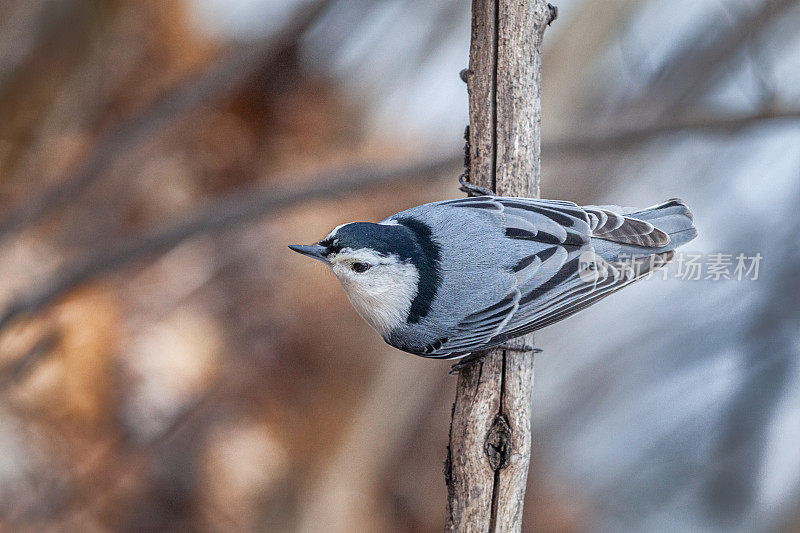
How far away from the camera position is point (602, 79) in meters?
2.07

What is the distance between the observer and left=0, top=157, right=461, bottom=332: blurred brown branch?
201 cm

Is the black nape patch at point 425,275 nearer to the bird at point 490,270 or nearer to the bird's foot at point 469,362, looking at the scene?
the bird at point 490,270

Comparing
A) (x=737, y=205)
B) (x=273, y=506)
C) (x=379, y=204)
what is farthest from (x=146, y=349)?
(x=737, y=205)

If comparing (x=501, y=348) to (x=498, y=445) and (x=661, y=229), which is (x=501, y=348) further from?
(x=661, y=229)

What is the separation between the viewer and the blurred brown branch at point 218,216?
79.0 inches

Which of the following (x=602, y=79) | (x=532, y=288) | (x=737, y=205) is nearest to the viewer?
(x=532, y=288)

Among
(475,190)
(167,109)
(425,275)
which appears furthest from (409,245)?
(167,109)

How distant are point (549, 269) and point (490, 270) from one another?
11 centimetres

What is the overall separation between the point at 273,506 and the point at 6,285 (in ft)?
3.93

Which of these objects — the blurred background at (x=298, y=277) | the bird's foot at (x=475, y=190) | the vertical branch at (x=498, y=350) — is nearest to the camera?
the vertical branch at (x=498, y=350)

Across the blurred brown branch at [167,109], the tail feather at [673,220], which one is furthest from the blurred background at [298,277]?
the tail feather at [673,220]

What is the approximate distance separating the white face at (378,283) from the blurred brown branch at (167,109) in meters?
1.41

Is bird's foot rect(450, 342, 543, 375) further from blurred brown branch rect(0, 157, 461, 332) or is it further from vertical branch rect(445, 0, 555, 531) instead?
blurred brown branch rect(0, 157, 461, 332)

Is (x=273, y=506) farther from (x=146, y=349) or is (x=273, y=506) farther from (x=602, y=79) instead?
(x=602, y=79)
